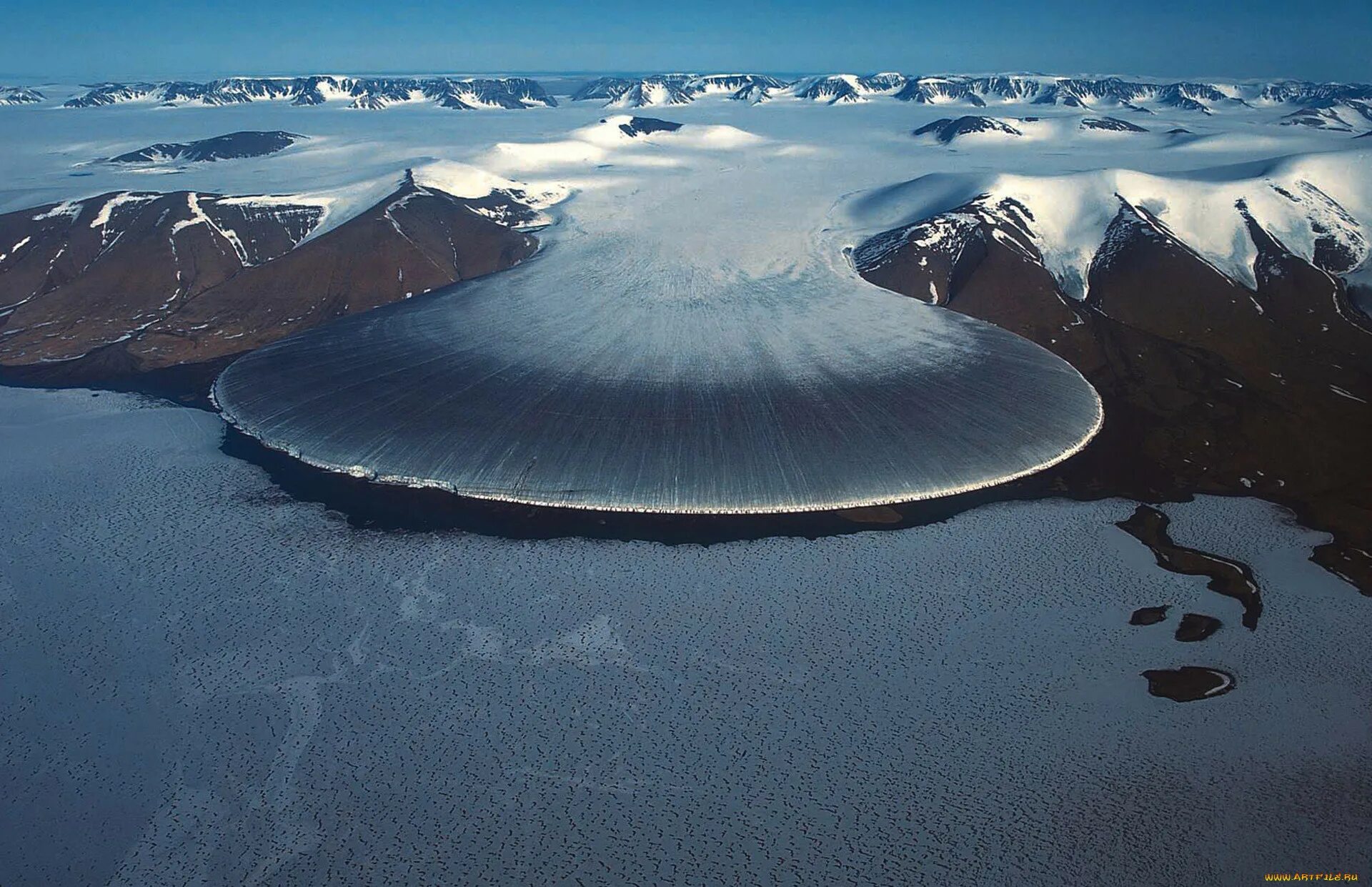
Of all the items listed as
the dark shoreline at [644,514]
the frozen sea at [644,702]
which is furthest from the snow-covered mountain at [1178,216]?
the frozen sea at [644,702]

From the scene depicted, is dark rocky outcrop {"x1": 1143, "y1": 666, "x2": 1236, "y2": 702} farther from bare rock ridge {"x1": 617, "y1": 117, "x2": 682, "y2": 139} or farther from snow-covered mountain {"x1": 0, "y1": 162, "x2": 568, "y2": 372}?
bare rock ridge {"x1": 617, "y1": 117, "x2": 682, "y2": 139}

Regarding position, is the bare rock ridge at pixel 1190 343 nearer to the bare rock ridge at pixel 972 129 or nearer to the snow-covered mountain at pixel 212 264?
the snow-covered mountain at pixel 212 264

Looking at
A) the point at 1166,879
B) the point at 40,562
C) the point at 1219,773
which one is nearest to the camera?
the point at 1166,879

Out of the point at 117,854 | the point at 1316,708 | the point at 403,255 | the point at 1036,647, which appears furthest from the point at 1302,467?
the point at 403,255

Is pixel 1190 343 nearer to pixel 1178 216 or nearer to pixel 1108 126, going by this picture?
pixel 1178 216

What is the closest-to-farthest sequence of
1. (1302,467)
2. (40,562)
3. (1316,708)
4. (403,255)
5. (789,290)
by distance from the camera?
1. (1316,708)
2. (40,562)
3. (1302,467)
4. (789,290)
5. (403,255)

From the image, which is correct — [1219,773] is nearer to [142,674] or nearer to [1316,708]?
[1316,708]

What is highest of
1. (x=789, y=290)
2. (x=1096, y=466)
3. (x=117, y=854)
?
(x=789, y=290)

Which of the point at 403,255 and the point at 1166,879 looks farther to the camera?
the point at 403,255

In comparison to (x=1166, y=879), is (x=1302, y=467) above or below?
above
